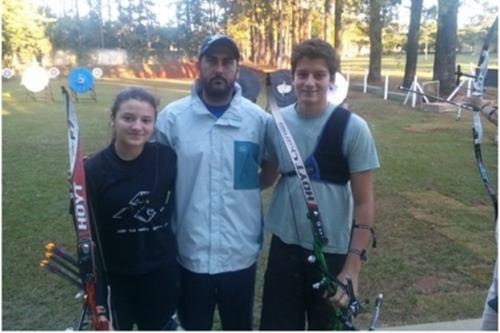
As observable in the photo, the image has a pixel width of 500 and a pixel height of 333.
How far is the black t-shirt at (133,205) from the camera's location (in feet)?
7.86

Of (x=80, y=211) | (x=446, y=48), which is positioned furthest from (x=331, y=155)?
(x=446, y=48)

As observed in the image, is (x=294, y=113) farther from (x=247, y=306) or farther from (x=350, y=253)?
(x=247, y=306)

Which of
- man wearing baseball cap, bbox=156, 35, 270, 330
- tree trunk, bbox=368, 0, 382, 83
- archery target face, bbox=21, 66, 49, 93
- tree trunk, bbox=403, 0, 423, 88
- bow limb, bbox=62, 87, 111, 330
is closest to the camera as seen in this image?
bow limb, bbox=62, 87, 111, 330

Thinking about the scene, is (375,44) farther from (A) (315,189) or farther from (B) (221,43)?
(A) (315,189)

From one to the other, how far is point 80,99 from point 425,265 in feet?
59.4

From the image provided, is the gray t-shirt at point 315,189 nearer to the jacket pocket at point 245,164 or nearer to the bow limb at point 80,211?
the jacket pocket at point 245,164

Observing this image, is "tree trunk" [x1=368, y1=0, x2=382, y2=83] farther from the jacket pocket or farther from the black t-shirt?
the black t-shirt

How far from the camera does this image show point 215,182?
2543 millimetres

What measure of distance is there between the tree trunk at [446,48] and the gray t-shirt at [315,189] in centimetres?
1675

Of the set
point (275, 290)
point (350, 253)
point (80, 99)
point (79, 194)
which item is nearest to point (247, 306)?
point (275, 290)

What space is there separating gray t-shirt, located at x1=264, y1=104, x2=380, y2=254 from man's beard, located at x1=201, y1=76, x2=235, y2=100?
0.25 metres

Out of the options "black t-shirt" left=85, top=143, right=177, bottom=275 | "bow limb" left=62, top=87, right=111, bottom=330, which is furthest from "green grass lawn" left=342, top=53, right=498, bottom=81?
"bow limb" left=62, top=87, right=111, bottom=330

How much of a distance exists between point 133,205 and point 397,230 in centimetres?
406

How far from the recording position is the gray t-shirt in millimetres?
2426
